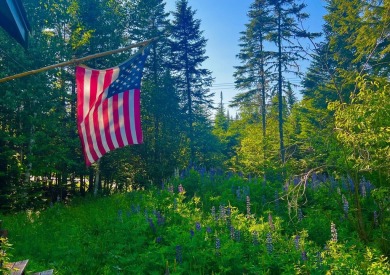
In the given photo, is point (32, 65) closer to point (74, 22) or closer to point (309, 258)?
point (74, 22)

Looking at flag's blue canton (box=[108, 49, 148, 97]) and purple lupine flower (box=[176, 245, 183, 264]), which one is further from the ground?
flag's blue canton (box=[108, 49, 148, 97])

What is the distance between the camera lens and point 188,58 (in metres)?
23.6

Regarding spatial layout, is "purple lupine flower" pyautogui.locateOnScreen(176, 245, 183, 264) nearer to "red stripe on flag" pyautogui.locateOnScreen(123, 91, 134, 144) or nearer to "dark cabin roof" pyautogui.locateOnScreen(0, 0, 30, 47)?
"red stripe on flag" pyautogui.locateOnScreen(123, 91, 134, 144)

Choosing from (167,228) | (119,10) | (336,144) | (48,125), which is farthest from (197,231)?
(119,10)

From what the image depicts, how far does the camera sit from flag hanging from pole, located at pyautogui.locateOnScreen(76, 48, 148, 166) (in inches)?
181

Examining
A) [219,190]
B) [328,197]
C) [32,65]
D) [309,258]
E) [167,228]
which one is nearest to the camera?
[309,258]

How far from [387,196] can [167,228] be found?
482 centimetres

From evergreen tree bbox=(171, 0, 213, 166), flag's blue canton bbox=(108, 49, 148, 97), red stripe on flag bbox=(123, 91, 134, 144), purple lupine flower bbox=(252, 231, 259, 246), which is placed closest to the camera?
flag's blue canton bbox=(108, 49, 148, 97)

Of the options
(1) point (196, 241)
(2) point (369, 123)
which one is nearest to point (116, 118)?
(1) point (196, 241)

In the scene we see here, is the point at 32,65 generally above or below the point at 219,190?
above

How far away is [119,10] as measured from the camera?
67.9 feet

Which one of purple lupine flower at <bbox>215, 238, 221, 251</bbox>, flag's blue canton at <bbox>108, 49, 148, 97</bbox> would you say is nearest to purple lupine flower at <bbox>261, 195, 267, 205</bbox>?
purple lupine flower at <bbox>215, 238, 221, 251</bbox>

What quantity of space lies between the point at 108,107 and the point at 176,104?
1379 centimetres

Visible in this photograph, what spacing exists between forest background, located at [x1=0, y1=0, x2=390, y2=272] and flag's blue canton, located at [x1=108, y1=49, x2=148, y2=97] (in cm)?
335
